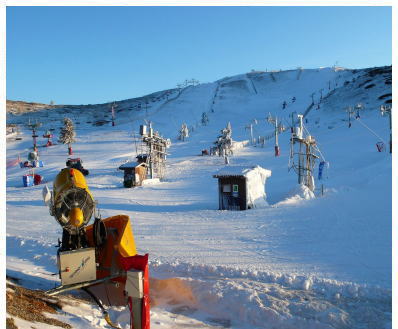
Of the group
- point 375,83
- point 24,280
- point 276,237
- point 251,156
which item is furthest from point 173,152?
point 375,83

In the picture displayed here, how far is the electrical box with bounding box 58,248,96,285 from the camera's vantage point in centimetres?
637

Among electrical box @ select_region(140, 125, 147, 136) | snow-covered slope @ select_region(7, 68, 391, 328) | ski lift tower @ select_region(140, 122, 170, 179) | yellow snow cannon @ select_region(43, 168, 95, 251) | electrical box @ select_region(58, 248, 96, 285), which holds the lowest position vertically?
snow-covered slope @ select_region(7, 68, 391, 328)

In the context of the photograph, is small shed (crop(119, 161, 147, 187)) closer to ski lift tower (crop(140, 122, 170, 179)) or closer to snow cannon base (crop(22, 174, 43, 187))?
ski lift tower (crop(140, 122, 170, 179))

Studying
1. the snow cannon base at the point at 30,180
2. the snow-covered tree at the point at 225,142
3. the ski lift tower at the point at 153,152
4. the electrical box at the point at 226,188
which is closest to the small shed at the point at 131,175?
the ski lift tower at the point at 153,152

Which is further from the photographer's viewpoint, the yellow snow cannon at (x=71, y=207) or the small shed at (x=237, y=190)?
the small shed at (x=237, y=190)

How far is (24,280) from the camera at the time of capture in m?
8.77

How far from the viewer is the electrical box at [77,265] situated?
6371 millimetres

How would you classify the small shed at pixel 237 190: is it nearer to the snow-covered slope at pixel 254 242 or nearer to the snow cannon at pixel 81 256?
the snow-covered slope at pixel 254 242

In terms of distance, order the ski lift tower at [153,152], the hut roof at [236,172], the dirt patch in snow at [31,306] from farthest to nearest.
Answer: the ski lift tower at [153,152] → the hut roof at [236,172] → the dirt patch in snow at [31,306]

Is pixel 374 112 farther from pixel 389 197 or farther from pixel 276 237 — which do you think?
pixel 276 237

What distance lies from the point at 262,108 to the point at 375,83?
24849 millimetres

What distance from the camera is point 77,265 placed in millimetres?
6488

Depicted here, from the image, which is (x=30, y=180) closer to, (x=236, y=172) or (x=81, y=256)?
(x=236, y=172)

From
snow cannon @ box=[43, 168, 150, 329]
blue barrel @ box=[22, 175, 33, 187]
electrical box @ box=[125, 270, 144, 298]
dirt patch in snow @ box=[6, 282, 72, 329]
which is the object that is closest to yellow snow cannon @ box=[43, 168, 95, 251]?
snow cannon @ box=[43, 168, 150, 329]
